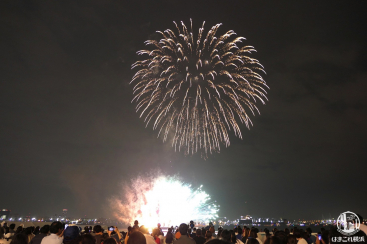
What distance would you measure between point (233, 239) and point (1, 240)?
9289mm

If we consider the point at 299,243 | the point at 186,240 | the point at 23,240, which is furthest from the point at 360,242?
the point at 23,240

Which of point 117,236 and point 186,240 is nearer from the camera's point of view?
point 186,240

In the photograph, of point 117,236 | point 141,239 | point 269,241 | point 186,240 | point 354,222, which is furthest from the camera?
point 117,236

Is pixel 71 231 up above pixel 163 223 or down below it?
above

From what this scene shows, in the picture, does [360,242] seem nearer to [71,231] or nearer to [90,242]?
[90,242]

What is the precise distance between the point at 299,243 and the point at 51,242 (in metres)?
7.39

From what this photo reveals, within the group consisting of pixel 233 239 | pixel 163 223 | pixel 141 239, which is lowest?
pixel 163 223

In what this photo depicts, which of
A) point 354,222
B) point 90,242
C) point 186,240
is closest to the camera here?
point 90,242

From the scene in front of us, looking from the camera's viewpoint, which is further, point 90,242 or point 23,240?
point 23,240

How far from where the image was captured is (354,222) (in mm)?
7129

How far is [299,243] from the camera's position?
841 cm

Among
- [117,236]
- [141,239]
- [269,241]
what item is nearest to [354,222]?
[269,241]

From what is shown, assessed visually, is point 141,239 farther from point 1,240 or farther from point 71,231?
point 1,240

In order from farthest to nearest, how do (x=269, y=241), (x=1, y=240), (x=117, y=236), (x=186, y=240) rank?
(x=117, y=236) → (x=1, y=240) → (x=186, y=240) → (x=269, y=241)
